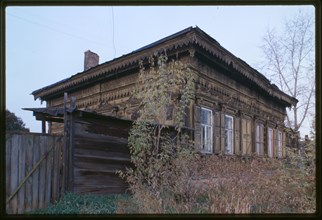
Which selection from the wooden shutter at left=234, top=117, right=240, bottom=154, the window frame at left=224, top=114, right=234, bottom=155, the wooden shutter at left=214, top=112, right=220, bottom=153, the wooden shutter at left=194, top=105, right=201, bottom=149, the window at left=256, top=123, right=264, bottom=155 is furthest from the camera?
the window at left=256, top=123, right=264, bottom=155

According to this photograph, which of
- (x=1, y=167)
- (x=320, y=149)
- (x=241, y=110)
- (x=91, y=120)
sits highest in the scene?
(x=241, y=110)

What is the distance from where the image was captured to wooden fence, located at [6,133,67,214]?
19.9 ft

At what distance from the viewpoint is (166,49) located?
9.48m

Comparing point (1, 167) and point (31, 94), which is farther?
point (31, 94)

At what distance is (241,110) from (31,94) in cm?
1229

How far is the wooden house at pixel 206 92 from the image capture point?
9.66 m

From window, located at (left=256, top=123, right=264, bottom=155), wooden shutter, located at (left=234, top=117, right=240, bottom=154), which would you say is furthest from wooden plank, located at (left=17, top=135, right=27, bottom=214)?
window, located at (left=256, top=123, right=264, bottom=155)

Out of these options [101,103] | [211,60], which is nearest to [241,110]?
[211,60]

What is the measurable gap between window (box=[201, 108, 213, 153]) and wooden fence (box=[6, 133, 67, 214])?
200 inches

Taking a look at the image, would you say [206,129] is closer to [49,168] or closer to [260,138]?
[260,138]

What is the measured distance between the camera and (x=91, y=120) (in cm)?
770

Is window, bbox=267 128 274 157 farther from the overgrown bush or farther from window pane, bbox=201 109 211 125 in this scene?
the overgrown bush

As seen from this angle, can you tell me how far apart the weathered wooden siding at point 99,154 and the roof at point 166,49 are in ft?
9.37
